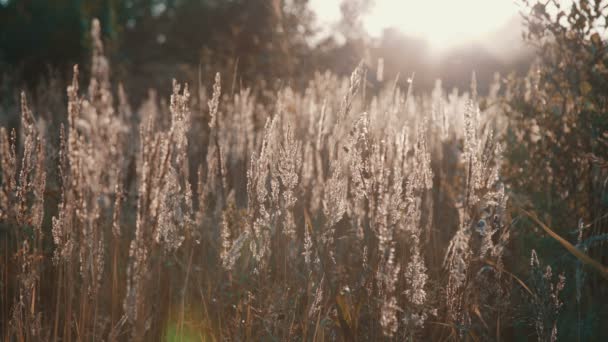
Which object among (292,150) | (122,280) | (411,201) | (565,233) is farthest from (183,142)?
(565,233)

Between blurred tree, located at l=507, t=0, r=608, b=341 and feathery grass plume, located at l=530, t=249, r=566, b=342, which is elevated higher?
blurred tree, located at l=507, t=0, r=608, b=341

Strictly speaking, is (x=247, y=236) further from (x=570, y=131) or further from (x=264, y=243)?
(x=570, y=131)

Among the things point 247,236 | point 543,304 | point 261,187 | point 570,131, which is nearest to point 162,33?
point 570,131

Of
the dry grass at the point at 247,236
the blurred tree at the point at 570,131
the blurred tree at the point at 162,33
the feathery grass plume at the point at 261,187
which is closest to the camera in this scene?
the dry grass at the point at 247,236

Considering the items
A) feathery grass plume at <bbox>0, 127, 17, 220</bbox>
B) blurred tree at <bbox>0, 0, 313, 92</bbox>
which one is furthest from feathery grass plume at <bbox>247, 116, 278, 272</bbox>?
blurred tree at <bbox>0, 0, 313, 92</bbox>

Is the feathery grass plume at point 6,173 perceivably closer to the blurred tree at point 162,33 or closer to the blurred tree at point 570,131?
the blurred tree at point 570,131

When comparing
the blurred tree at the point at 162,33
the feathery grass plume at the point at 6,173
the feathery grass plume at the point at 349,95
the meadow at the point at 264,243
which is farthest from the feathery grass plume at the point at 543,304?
the blurred tree at the point at 162,33

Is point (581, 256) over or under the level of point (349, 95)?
under

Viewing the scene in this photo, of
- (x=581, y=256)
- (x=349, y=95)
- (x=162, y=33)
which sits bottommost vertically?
(x=581, y=256)

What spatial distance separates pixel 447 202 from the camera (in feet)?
10.4

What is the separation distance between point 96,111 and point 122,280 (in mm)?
1450

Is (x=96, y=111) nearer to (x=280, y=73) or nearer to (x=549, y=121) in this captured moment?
(x=549, y=121)

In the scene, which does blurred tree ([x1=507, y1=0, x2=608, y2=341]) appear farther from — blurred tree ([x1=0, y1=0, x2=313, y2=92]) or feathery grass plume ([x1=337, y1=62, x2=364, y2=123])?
blurred tree ([x1=0, y1=0, x2=313, y2=92])

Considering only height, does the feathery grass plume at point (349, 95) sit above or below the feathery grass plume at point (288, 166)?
above
